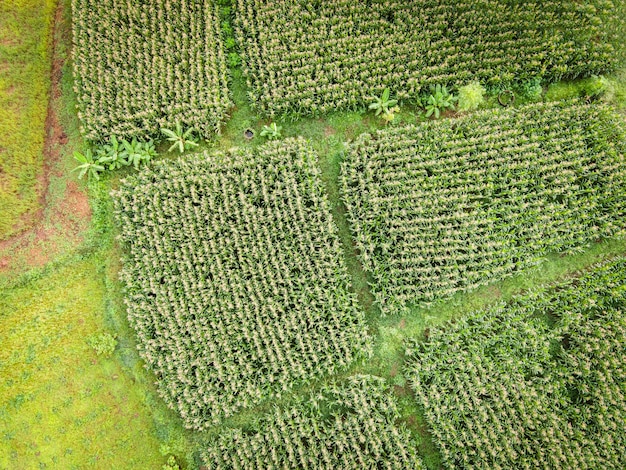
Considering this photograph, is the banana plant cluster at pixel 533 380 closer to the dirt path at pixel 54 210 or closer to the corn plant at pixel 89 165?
the corn plant at pixel 89 165

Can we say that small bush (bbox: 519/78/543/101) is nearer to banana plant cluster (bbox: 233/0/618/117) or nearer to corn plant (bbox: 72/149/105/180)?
banana plant cluster (bbox: 233/0/618/117)

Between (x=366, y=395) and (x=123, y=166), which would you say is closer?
(x=366, y=395)

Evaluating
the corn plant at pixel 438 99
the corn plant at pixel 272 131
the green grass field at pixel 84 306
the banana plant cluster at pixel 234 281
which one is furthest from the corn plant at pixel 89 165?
the corn plant at pixel 438 99

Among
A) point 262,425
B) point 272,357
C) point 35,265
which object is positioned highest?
point 35,265

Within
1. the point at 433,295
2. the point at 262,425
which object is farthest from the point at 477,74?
the point at 262,425

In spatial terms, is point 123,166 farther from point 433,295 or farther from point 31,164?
point 433,295

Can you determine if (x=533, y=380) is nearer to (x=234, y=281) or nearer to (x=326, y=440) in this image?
(x=326, y=440)

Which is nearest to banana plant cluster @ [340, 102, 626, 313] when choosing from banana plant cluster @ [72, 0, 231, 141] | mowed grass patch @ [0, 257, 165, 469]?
banana plant cluster @ [72, 0, 231, 141]
